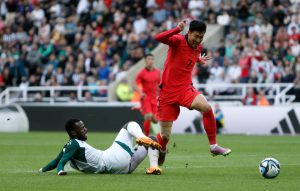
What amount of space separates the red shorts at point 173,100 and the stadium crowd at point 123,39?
1606 cm

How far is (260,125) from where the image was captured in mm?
30203

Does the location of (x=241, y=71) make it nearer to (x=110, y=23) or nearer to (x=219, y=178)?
(x=110, y=23)

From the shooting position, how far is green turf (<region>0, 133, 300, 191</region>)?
12062 millimetres

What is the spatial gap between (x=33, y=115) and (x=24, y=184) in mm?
21790

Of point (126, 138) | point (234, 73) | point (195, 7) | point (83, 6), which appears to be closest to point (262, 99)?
point (234, 73)

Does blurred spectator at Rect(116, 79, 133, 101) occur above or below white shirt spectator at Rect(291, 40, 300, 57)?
below

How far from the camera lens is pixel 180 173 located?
1441 cm

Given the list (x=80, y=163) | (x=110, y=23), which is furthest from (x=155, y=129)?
(x=80, y=163)

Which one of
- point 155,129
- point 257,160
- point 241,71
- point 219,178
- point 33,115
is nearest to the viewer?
point 219,178

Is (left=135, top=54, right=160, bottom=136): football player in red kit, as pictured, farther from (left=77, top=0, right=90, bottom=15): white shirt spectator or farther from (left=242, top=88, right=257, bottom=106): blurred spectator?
(left=77, top=0, right=90, bottom=15): white shirt spectator

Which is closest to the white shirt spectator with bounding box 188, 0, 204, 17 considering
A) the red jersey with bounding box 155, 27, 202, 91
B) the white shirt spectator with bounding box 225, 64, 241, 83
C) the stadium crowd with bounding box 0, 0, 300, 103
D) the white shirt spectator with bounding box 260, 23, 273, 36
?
the stadium crowd with bounding box 0, 0, 300, 103

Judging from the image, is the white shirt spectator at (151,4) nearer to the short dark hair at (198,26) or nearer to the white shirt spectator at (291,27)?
the white shirt spectator at (291,27)

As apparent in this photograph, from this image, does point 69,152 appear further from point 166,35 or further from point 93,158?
point 166,35

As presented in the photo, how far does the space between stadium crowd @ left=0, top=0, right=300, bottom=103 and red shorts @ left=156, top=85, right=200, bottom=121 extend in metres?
16.1
